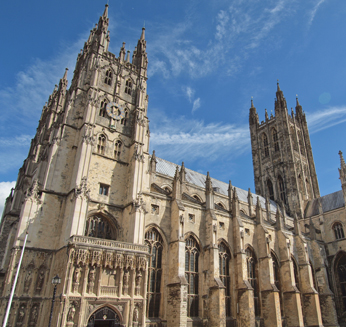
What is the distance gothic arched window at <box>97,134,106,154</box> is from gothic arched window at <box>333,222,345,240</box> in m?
37.8

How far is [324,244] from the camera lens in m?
45.7

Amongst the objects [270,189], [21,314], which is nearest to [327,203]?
[270,189]

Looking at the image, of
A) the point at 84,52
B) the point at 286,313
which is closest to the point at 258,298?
the point at 286,313

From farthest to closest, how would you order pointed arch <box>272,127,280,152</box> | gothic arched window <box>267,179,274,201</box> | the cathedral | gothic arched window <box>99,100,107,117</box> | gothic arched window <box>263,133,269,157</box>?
gothic arched window <box>263,133,269,157</box> → pointed arch <box>272,127,280,152</box> → gothic arched window <box>267,179,274,201</box> → gothic arched window <box>99,100,107,117</box> → the cathedral

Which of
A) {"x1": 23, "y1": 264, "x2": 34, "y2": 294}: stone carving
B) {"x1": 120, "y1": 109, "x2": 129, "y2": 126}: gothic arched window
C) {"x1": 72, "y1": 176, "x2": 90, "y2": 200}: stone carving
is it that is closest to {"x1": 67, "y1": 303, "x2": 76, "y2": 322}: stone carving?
{"x1": 23, "y1": 264, "x2": 34, "y2": 294}: stone carving

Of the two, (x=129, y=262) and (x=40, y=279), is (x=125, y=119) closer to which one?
(x=129, y=262)

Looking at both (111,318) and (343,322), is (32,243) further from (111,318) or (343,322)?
(343,322)

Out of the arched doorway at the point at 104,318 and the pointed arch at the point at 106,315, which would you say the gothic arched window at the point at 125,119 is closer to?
the pointed arch at the point at 106,315

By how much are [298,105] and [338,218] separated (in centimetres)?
3133

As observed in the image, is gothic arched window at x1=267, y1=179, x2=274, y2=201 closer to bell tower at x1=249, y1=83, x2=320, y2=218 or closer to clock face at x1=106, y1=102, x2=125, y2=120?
bell tower at x1=249, y1=83, x2=320, y2=218

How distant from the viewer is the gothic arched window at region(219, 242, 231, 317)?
29297 mm

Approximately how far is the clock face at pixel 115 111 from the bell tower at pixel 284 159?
3671cm

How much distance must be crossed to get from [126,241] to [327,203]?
40559 mm

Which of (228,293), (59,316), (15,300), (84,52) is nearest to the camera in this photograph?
(59,316)
